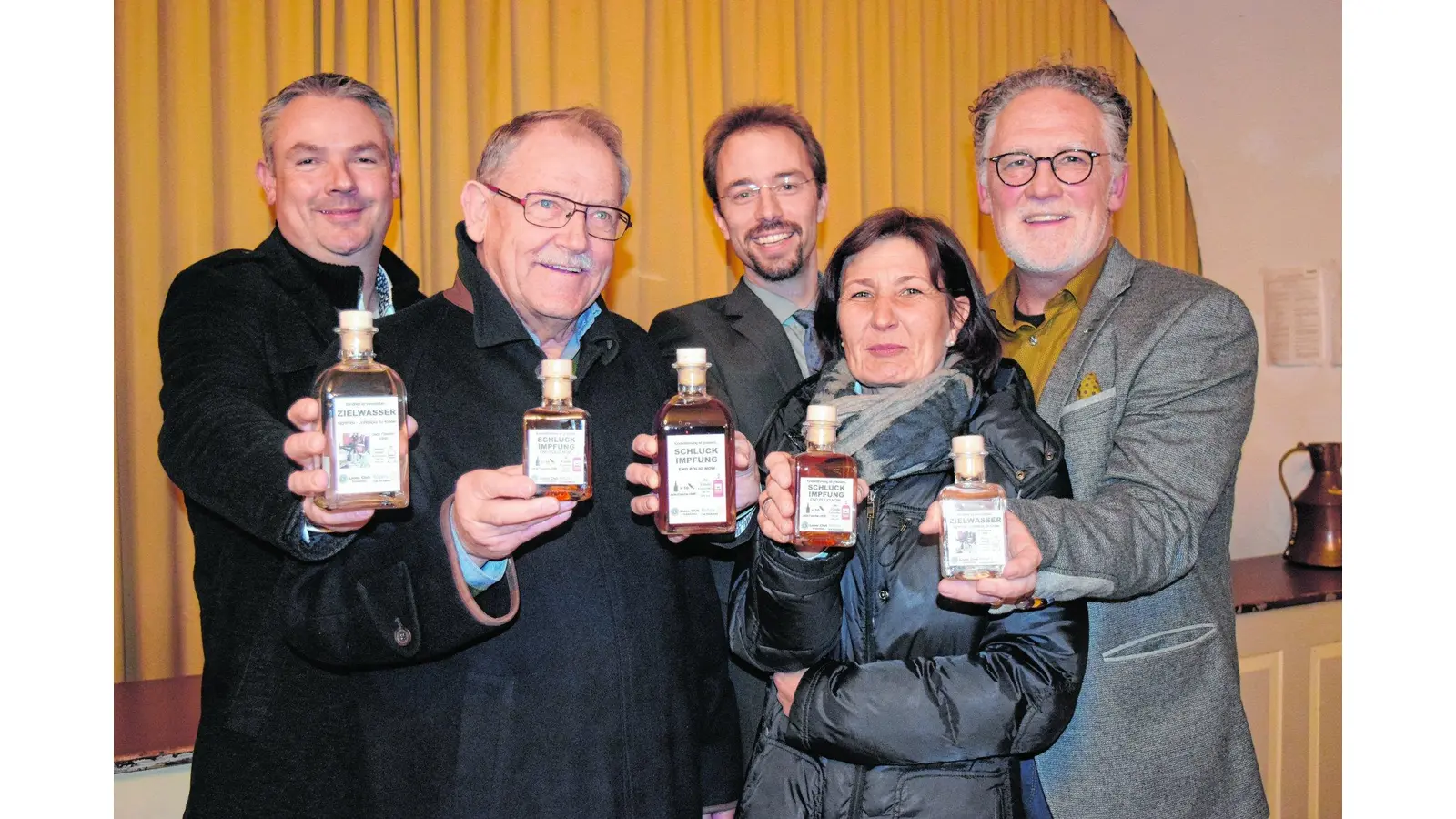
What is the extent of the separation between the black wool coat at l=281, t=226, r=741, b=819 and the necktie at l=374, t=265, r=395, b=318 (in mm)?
563

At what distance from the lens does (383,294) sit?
2355 mm

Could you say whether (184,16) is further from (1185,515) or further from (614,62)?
(1185,515)

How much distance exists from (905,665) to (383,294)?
143cm

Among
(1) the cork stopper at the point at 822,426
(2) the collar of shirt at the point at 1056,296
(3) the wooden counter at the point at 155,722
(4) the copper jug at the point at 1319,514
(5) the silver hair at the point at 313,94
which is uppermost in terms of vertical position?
(5) the silver hair at the point at 313,94

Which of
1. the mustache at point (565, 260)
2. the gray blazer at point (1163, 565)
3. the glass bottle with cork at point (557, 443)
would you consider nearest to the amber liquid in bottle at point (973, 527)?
the gray blazer at point (1163, 565)

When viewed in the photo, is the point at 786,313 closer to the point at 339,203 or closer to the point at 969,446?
the point at 339,203

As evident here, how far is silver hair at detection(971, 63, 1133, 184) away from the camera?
2062 millimetres

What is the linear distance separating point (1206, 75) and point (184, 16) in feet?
13.6

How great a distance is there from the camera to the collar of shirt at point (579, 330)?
75.0 inches

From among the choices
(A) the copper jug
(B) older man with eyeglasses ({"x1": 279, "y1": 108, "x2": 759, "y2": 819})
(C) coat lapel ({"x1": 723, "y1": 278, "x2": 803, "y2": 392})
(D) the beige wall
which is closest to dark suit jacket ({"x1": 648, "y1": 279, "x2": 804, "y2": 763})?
(C) coat lapel ({"x1": 723, "y1": 278, "x2": 803, "y2": 392})

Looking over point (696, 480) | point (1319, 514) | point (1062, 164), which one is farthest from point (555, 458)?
point (1319, 514)

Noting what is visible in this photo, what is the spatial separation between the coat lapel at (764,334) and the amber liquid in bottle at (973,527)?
0.95 m

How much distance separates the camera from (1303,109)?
4.52 metres

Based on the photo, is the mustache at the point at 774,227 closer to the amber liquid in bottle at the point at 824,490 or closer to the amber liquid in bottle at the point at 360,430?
the amber liquid in bottle at the point at 824,490
